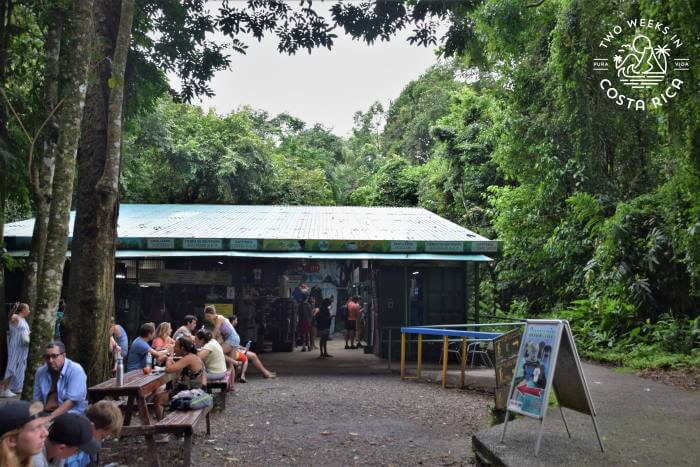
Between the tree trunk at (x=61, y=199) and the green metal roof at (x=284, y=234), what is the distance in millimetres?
7179

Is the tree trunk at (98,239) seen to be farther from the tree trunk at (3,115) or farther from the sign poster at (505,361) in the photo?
the sign poster at (505,361)

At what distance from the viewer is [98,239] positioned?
8422 millimetres

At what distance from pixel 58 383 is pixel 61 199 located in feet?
6.07

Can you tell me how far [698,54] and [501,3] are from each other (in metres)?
7.43

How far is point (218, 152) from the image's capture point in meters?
27.9

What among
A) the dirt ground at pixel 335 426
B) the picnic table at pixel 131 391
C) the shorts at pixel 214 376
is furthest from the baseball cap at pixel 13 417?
the shorts at pixel 214 376

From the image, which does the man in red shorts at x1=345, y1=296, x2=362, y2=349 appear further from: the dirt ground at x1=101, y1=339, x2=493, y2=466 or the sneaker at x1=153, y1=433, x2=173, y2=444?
the sneaker at x1=153, y1=433, x2=173, y2=444

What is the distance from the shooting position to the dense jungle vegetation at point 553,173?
41.7 ft

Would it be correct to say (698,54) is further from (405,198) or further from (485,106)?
(405,198)

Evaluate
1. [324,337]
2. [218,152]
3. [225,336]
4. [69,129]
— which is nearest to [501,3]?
[324,337]

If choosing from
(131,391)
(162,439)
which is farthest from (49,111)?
(162,439)

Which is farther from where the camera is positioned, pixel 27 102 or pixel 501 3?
pixel 501 3

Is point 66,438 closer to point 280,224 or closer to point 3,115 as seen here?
point 3,115

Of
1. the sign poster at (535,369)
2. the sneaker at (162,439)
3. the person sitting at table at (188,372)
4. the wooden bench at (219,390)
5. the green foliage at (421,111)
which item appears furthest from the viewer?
the green foliage at (421,111)
